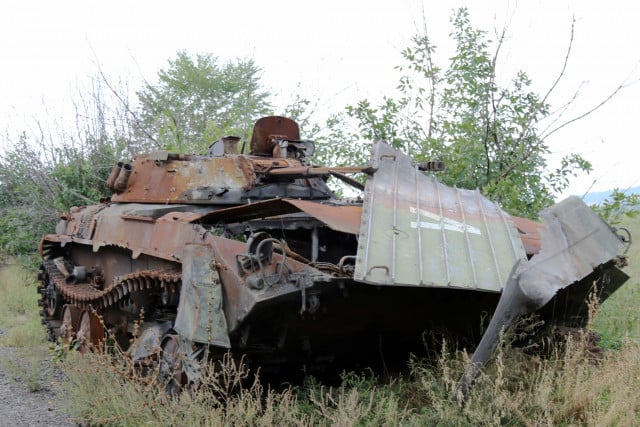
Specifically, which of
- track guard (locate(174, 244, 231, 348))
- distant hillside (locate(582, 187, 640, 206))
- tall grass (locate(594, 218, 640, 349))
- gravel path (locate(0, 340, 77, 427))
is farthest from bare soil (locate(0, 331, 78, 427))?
distant hillside (locate(582, 187, 640, 206))

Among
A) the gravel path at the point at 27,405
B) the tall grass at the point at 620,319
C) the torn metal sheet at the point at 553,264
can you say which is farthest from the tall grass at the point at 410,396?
the tall grass at the point at 620,319

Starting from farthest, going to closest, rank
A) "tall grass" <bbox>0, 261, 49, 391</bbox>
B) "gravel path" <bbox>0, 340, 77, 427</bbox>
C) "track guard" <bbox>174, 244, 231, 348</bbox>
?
1. "tall grass" <bbox>0, 261, 49, 391</bbox>
2. "gravel path" <bbox>0, 340, 77, 427</bbox>
3. "track guard" <bbox>174, 244, 231, 348</bbox>

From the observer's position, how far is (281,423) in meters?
4.84

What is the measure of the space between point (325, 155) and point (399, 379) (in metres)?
5.97

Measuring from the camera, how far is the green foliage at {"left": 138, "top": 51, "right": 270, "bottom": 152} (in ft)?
51.9

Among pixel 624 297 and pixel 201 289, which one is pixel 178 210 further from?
pixel 624 297

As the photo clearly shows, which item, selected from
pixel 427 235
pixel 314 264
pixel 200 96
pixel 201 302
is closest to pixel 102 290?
pixel 201 302

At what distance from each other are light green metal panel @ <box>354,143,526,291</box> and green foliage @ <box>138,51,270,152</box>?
8.68m

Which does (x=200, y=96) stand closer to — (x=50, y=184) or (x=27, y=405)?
(x=50, y=184)

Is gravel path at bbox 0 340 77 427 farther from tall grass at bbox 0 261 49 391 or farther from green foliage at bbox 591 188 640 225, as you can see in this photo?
green foliage at bbox 591 188 640 225

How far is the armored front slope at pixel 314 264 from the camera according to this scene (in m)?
4.63

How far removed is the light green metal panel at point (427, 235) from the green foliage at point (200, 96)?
868 cm

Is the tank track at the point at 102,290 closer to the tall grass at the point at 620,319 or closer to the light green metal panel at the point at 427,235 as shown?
the light green metal panel at the point at 427,235

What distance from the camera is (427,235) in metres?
4.95
